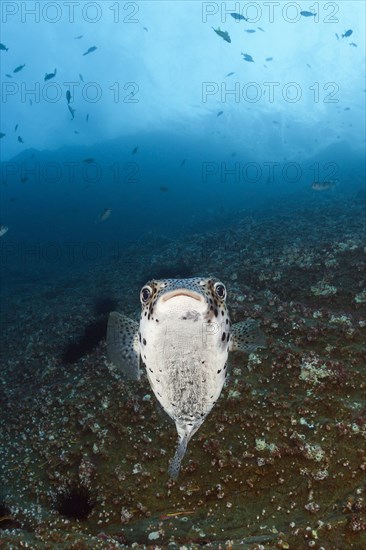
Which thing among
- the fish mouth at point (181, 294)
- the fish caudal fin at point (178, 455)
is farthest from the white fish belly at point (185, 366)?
the fish caudal fin at point (178, 455)

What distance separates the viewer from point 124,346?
12.7 feet

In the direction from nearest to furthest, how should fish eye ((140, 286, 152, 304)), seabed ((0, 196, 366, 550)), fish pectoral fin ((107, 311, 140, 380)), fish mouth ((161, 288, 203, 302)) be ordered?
fish mouth ((161, 288, 203, 302)), fish eye ((140, 286, 152, 304)), fish pectoral fin ((107, 311, 140, 380)), seabed ((0, 196, 366, 550))

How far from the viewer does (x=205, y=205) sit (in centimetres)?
5284

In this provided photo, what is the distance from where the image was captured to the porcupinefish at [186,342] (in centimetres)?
272

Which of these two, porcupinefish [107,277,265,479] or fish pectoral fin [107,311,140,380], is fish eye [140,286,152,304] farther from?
fish pectoral fin [107,311,140,380]

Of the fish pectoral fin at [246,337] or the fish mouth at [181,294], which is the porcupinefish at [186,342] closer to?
the fish mouth at [181,294]

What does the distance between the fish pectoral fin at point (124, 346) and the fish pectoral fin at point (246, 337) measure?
1.03 m

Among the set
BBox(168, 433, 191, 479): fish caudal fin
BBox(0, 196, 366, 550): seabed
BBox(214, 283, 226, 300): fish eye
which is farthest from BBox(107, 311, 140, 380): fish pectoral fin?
BBox(0, 196, 366, 550): seabed

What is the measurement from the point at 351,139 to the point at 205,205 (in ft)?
171

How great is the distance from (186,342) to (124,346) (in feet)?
3.98

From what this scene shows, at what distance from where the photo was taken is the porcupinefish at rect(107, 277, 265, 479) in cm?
272

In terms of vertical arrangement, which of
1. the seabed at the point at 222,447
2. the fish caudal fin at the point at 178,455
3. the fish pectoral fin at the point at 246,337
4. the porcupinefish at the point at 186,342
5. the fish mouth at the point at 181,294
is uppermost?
the fish mouth at the point at 181,294

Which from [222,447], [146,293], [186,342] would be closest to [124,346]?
[146,293]

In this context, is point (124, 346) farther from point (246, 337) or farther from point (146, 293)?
point (246, 337)
